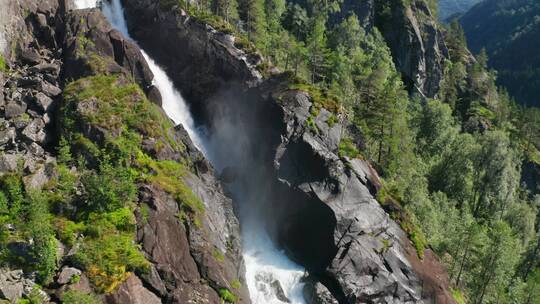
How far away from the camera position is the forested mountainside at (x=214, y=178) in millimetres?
33281

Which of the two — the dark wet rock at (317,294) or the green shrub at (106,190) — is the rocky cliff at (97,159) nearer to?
the green shrub at (106,190)

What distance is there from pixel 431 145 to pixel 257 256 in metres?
60.7

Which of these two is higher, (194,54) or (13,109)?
(194,54)

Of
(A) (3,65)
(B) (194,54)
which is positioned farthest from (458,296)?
(A) (3,65)

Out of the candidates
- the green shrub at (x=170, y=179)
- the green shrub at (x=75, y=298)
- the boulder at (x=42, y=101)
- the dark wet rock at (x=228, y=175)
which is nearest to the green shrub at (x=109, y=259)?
the green shrub at (x=75, y=298)

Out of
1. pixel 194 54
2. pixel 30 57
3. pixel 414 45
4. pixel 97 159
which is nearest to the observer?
pixel 97 159

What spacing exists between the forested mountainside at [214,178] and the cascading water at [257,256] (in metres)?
0.34

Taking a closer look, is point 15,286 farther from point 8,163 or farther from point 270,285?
point 270,285

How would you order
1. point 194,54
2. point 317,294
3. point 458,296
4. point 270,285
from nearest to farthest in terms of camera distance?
1. point 317,294
2. point 270,285
3. point 458,296
4. point 194,54

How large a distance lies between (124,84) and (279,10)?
2701 inches

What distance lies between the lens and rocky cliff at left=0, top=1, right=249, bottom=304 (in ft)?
Answer: 104

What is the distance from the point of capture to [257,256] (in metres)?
50.3

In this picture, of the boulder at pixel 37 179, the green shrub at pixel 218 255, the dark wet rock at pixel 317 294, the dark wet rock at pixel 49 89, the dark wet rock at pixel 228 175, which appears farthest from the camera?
the dark wet rock at pixel 228 175

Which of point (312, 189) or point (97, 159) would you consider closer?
point (97, 159)
